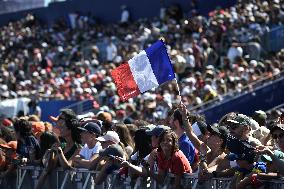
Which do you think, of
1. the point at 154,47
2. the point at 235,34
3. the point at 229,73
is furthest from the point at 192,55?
the point at 154,47

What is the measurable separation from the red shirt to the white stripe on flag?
223 cm

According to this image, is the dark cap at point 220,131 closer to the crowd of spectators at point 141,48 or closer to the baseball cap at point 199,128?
the baseball cap at point 199,128

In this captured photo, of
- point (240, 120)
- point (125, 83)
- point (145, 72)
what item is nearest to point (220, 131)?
point (240, 120)

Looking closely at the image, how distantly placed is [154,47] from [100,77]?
607 inches

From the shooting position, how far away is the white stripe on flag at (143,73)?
1316 cm

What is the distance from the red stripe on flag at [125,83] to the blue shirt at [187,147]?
173cm

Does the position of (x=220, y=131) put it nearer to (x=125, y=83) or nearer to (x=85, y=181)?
(x=85, y=181)

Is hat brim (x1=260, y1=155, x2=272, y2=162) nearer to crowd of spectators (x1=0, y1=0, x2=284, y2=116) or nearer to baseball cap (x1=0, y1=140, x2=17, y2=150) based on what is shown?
baseball cap (x1=0, y1=140, x2=17, y2=150)

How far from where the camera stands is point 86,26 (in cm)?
3781

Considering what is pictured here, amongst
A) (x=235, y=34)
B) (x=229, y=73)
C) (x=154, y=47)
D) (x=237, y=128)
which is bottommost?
(x=237, y=128)

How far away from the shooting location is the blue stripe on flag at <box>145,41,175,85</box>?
42.3 ft

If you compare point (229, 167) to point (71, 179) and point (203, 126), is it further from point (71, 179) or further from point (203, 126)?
point (71, 179)

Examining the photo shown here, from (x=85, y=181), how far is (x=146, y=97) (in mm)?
11650

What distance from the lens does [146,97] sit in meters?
23.9
